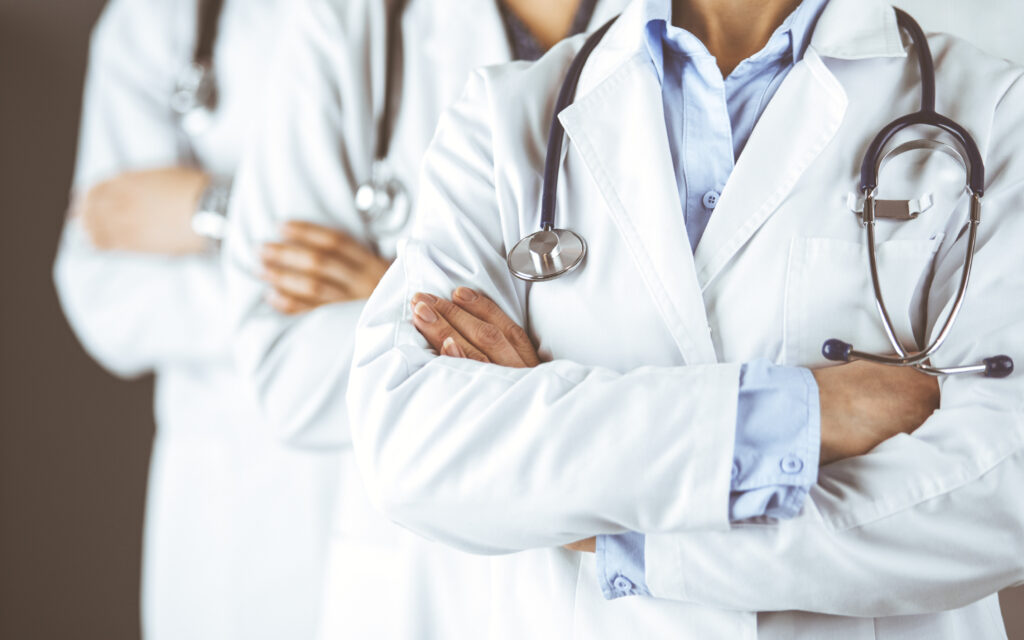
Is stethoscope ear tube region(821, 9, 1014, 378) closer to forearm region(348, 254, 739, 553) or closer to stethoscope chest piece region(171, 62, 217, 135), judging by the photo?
forearm region(348, 254, 739, 553)

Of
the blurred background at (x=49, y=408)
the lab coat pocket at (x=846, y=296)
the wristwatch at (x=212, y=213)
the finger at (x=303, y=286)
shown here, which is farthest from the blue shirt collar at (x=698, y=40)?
the blurred background at (x=49, y=408)

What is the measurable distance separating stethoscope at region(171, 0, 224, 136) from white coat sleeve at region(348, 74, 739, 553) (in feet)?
2.88

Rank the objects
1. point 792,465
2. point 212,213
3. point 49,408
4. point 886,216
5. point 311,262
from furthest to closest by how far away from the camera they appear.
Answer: point 49,408, point 212,213, point 311,262, point 886,216, point 792,465

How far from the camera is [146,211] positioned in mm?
1499

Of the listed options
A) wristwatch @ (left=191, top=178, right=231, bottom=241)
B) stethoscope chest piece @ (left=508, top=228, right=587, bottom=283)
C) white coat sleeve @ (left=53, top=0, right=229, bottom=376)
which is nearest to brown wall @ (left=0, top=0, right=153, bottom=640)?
white coat sleeve @ (left=53, top=0, right=229, bottom=376)

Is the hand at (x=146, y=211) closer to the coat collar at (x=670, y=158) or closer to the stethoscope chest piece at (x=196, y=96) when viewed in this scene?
the stethoscope chest piece at (x=196, y=96)

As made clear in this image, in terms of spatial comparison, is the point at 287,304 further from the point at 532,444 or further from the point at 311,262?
the point at 532,444

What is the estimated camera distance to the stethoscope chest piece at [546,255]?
30.4 inches

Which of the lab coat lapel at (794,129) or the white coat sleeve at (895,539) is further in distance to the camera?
the lab coat lapel at (794,129)

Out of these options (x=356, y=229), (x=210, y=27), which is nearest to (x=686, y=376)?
(x=356, y=229)

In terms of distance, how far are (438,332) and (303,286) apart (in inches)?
17.7

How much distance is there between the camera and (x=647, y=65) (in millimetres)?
846

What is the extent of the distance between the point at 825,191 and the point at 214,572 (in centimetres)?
119

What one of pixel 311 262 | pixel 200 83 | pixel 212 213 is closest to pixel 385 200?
pixel 311 262
